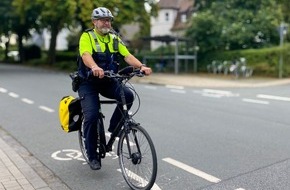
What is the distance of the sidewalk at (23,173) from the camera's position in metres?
4.38

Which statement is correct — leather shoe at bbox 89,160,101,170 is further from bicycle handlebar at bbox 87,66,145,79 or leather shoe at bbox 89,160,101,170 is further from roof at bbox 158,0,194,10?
roof at bbox 158,0,194,10

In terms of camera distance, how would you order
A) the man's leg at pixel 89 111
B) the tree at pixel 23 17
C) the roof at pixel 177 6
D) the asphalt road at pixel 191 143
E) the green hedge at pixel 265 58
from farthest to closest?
the roof at pixel 177 6 → the tree at pixel 23 17 → the green hedge at pixel 265 58 → the asphalt road at pixel 191 143 → the man's leg at pixel 89 111

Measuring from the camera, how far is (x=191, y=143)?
6.31 metres

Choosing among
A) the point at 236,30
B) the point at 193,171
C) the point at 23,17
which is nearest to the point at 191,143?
the point at 193,171

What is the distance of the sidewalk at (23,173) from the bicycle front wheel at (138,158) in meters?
0.74

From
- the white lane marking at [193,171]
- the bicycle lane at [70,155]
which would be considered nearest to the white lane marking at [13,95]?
the bicycle lane at [70,155]

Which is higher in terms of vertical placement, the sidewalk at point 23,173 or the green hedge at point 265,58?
the green hedge at point 265,58

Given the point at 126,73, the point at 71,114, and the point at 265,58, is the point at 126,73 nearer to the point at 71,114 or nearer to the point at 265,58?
the point at 71,114

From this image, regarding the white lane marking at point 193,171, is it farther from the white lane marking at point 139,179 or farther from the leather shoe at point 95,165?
the leather shoe at point 95,165

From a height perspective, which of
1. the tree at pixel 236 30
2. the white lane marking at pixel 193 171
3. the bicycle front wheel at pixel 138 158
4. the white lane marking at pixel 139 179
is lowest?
the white lane marking at pixel 193 171

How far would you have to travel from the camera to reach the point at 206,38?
25.1 m

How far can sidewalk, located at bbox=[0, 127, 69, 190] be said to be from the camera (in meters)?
4.38

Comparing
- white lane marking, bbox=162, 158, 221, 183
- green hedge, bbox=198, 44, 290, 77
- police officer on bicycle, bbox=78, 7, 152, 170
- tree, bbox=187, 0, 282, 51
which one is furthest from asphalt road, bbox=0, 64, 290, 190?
tree, bbox=187, 0, 282, 51

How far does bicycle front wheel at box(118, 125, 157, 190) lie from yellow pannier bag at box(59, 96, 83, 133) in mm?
816
